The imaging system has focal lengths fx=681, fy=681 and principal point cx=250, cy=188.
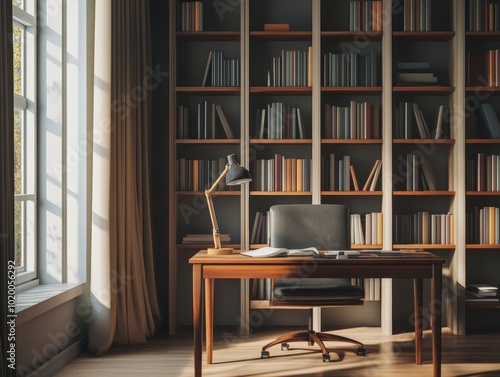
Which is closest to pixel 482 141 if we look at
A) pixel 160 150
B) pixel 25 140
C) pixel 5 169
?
pixel 160 150

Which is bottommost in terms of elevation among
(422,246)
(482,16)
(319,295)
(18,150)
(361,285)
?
(361,285)

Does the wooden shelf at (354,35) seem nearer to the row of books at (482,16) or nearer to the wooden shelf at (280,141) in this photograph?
the row of books at (482,16)

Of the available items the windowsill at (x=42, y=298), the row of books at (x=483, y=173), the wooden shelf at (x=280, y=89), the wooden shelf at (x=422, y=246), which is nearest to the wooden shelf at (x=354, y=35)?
the wooden shelf at (x=280, y=89)

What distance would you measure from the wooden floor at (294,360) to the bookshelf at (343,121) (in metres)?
0.33

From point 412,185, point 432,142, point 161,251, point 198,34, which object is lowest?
point 161,251

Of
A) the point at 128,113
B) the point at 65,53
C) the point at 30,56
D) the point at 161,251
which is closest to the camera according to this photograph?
the point at 30,56

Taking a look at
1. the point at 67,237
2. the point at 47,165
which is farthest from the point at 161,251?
the point at 47,165

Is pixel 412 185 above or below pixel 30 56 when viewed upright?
below

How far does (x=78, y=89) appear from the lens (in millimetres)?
4391

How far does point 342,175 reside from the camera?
5305mm

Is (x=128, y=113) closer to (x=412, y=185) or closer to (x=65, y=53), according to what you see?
(x=65, y=53)

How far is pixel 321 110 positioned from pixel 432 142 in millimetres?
886

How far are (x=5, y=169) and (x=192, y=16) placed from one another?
2.81m

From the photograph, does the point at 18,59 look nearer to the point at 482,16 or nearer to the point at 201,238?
the point at 201,238
